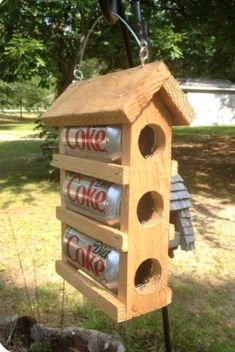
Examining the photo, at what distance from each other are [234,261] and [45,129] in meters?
4.55

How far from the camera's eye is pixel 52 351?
2.30 meters

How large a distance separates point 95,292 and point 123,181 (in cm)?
47

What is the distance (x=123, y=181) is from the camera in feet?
A: 4.84

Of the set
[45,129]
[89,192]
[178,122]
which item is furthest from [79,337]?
[45,129]

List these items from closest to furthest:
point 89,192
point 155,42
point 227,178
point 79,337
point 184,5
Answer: point 89,192, point 79,337, point 155,42, point 184,5, point 227,178

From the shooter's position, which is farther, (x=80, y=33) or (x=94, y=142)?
(x=80, y=33)

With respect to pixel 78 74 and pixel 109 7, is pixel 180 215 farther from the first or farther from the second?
pixel 109 7

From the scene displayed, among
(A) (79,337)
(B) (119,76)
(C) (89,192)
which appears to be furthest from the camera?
(A) (79,337)

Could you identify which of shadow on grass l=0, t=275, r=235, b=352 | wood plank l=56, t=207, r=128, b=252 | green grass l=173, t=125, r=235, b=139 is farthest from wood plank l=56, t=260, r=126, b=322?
green grass l=173, t=125, r=235, b=139

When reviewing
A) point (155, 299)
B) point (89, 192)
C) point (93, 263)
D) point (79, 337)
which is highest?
point (89, 192)

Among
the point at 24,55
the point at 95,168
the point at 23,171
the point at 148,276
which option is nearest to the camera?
the point at 95,168

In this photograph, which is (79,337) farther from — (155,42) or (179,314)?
(155,42)

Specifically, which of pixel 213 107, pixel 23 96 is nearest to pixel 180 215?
pixel 213 107

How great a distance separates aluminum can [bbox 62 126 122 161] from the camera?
1525mm
